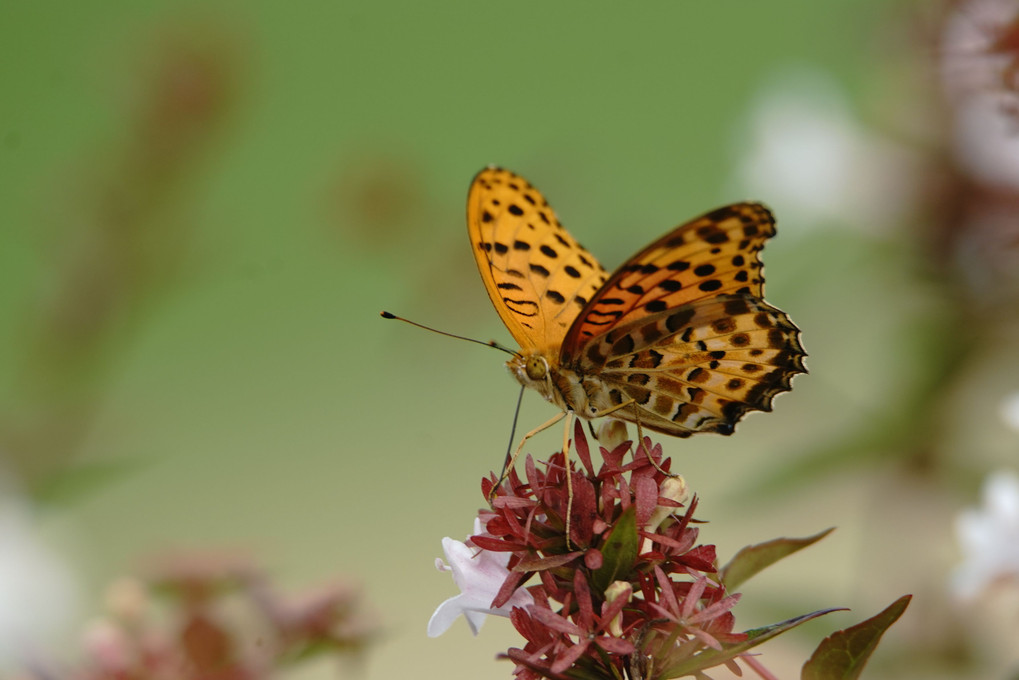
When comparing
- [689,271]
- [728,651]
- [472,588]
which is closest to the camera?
[728,651]

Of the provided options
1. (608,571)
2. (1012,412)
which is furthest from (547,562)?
(1012,412)

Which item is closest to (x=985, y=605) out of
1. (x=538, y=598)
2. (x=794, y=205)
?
(x=794, y=205)

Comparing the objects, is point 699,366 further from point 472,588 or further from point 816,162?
point 816,162

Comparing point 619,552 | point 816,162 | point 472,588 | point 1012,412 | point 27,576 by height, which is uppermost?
point 816,162

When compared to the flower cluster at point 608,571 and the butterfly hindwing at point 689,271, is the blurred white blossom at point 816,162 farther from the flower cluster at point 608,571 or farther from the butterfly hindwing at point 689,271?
the flower cluster at point 608,571

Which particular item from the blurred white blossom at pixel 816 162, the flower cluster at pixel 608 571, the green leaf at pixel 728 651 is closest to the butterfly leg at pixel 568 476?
the flower cluster at pixel 608 571

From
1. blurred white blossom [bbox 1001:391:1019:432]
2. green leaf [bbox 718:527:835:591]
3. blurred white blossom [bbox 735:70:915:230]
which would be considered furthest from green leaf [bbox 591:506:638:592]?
blurred white blossom [bbox 735:70:915:230]

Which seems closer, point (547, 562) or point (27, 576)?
point (547, 562)

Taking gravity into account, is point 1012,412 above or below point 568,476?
above

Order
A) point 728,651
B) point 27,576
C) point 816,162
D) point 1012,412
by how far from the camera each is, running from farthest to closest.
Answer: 1. point 816,162
2. point 27,576
3. point 1012,412
4. point 728,651
